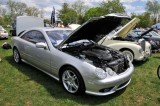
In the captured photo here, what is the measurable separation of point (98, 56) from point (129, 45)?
325cm

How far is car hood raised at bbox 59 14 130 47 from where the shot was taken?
4.93m

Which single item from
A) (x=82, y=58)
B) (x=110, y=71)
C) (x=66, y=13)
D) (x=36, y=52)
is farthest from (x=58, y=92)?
(x=66, y=13)

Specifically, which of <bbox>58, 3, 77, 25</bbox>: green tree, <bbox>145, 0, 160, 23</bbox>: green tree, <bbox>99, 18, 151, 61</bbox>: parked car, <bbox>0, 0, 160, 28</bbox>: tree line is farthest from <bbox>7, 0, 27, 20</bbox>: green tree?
<bbox>99, 18, 151, 61</bbox>: parked car

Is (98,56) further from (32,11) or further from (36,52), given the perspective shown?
(32,11)

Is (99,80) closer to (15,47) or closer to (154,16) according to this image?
(15,47)

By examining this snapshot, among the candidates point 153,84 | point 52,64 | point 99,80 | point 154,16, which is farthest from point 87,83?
point 154,16

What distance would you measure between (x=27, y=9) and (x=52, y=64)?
231 ft

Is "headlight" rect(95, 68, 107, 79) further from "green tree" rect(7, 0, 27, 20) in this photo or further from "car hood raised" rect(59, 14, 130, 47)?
"green tree" rect(7, 0, 27, 20)

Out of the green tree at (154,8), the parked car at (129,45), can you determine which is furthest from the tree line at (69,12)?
the parked car at (129,45)

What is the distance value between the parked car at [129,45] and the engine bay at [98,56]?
2061 millimetres

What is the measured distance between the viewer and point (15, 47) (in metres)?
7.25

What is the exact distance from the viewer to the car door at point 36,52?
536 cm

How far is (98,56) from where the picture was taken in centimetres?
472

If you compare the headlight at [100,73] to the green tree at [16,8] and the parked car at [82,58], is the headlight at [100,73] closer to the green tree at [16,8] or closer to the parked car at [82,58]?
the parked car at [82,58]
